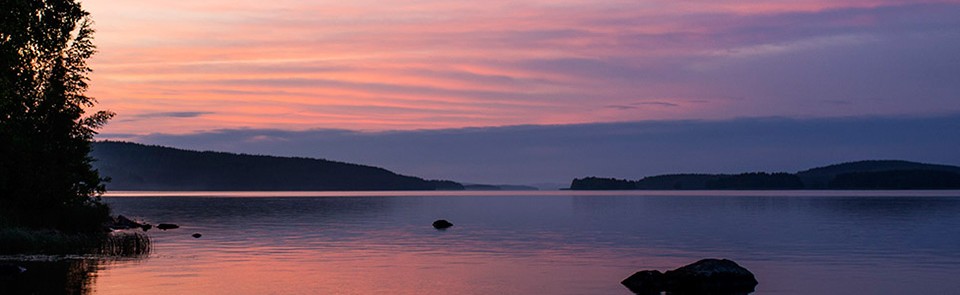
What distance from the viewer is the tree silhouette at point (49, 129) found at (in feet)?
204

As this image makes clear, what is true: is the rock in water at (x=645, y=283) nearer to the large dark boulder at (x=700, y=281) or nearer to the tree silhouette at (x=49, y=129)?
the large dark boulder at (x=700, y=281)

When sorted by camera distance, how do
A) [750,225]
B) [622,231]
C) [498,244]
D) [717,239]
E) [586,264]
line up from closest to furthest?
[586,264] → [498,244] → [717,239] → [622,231] → [750,225]

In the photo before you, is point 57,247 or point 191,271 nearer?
point 191,271

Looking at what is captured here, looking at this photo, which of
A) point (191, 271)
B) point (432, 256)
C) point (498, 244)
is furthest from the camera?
point (498, 244)

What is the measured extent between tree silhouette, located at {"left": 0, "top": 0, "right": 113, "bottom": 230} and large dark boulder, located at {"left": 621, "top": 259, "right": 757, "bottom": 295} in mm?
39104

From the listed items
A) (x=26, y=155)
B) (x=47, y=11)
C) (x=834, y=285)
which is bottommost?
(x=834, y=285)

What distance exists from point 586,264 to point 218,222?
66.7 metres

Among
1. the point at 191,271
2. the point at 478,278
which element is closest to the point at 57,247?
the point at 191,271

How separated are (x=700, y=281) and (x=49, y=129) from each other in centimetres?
4499

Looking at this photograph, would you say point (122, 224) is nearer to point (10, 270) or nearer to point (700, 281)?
point (10, 270)

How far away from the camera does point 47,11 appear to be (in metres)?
64.6

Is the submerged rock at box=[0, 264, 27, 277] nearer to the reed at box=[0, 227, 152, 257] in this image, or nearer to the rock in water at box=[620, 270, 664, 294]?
the reed at box=[0, 227, 152, 257]

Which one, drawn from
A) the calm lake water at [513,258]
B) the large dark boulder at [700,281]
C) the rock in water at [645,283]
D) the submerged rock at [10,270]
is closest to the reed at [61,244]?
the calm lake water at [513,258]

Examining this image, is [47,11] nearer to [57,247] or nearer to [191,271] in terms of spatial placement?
[57,247]
